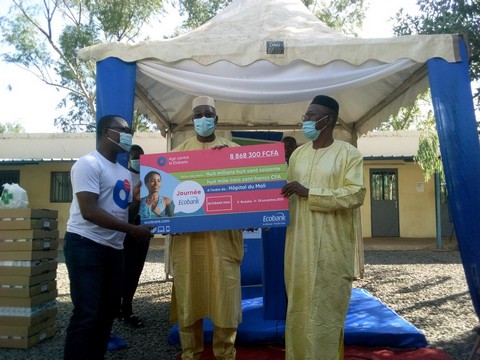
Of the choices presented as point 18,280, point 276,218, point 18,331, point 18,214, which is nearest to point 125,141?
point 276,218

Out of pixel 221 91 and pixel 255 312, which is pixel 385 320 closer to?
pixel 255 312

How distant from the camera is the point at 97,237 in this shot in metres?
2.96

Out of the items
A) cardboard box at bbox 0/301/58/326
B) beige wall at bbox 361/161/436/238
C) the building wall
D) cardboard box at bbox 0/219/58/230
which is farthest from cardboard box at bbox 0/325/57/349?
beige wall at bbox 361/161/436/238

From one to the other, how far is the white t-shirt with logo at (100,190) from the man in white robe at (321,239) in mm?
1152

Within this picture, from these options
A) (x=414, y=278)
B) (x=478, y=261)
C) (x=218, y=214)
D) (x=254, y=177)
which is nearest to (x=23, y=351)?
(x=218, y=214)

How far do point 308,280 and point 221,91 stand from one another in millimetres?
1800

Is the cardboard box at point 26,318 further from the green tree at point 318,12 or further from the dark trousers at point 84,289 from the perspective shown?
the green tree at point 318,12

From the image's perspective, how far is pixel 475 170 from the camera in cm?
348

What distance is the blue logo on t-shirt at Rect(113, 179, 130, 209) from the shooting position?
10.0 ft

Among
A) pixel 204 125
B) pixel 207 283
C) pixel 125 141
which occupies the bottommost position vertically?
pixel 207 283

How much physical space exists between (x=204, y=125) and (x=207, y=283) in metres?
1.19

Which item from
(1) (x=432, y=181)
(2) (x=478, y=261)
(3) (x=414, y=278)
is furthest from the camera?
(1) (x=432, y=181)

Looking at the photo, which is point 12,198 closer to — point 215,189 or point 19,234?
point 19,234

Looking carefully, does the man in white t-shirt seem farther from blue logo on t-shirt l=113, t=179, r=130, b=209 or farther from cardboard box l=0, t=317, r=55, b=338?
cardboard box l=0, t=317, r=55, b=338
